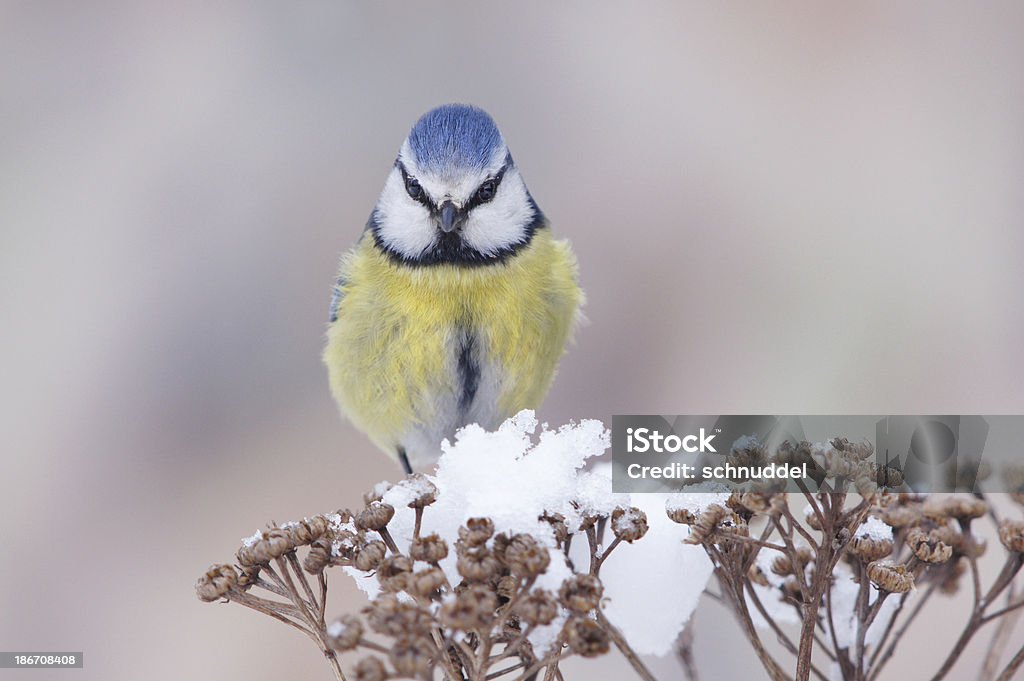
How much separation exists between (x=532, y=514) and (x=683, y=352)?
115cm

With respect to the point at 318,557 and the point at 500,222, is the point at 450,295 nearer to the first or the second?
the point at 500,222

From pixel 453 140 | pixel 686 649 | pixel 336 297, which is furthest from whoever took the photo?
pixel 336 297

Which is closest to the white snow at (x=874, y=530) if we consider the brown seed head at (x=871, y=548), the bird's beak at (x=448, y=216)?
the brown seed head at (x=871, y=548)

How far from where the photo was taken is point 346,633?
452 mm

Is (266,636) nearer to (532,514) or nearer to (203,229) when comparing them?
(203,229)

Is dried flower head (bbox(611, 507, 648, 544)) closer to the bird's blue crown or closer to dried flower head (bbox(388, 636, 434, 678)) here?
dried flower head (bbox(388, 636, 434, 678))

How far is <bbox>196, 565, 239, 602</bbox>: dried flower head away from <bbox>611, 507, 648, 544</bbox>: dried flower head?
0.77 feet

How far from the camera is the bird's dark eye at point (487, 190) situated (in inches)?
40.3

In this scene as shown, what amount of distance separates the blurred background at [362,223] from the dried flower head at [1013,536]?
1.05m

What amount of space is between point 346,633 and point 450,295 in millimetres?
646

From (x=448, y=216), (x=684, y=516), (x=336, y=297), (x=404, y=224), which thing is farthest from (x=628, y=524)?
(x=336, y=297)

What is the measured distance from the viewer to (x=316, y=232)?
174 centimetres

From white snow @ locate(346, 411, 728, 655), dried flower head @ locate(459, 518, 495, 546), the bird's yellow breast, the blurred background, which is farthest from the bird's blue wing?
dried flower head @ locate(459, 518, 495, 546)

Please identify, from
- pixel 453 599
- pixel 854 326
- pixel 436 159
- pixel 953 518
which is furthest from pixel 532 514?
pixel 854 326
